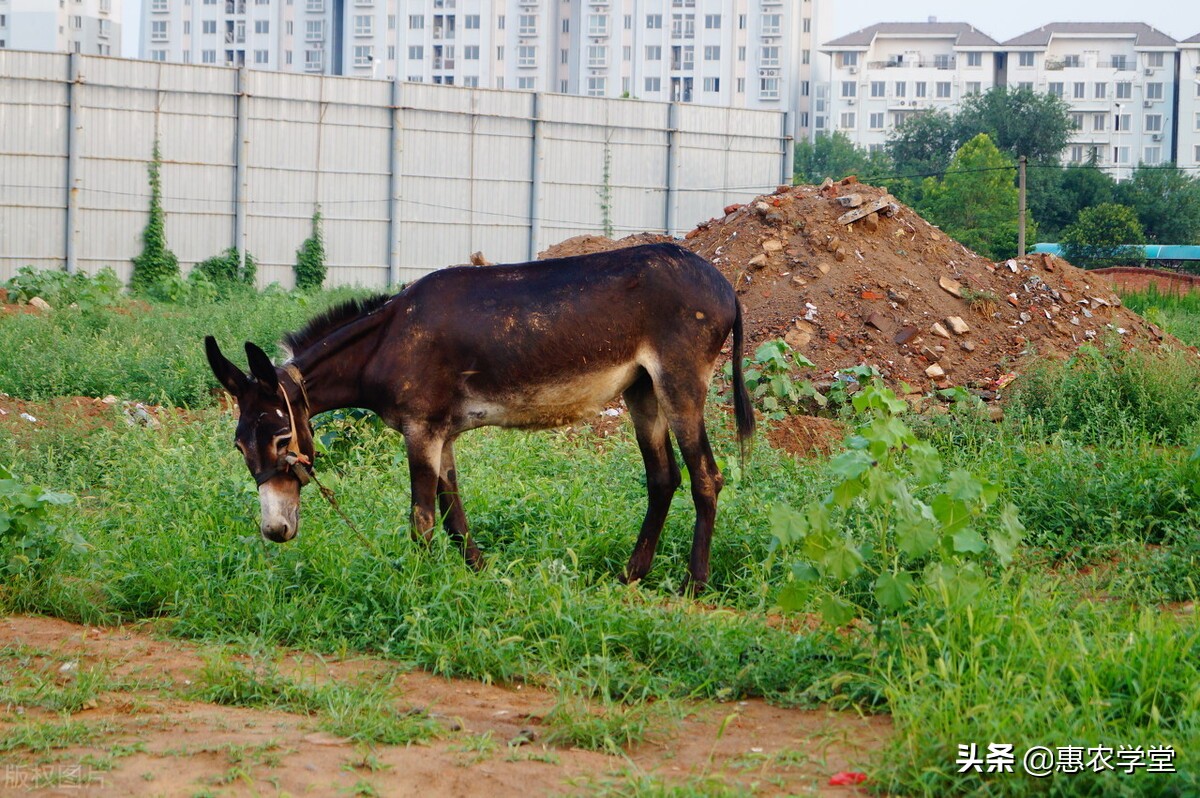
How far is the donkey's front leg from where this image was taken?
6.21 meters

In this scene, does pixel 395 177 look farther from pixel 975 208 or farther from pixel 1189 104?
pixel 1189 104

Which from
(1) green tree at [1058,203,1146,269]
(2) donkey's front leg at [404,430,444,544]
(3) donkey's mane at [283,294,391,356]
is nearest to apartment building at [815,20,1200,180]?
(1) green tree at [1058,203,1146,269]

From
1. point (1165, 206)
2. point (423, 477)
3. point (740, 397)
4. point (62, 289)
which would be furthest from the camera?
point (1165, 206)

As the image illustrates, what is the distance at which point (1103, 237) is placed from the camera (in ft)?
143

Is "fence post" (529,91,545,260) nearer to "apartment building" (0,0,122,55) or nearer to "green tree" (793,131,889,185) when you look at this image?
"green tree" (793,131,889,185)

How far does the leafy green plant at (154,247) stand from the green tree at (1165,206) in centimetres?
3904

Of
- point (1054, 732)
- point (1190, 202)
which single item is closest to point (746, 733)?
point (1054, 732)

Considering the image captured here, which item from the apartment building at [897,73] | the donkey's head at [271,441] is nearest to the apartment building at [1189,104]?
the apartment building at [897,73]

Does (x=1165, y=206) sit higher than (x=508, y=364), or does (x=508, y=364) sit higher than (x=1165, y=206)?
Answer: (x=1165, y=206)

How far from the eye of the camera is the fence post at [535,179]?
2995 cm

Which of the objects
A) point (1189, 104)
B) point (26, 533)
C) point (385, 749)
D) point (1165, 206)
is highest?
point (1189, 104)

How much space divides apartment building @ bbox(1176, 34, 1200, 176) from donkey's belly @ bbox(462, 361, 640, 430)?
269 feet

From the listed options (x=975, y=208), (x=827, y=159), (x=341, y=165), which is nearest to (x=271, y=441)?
(x=341, y=165)

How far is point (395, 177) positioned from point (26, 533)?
2303cm
